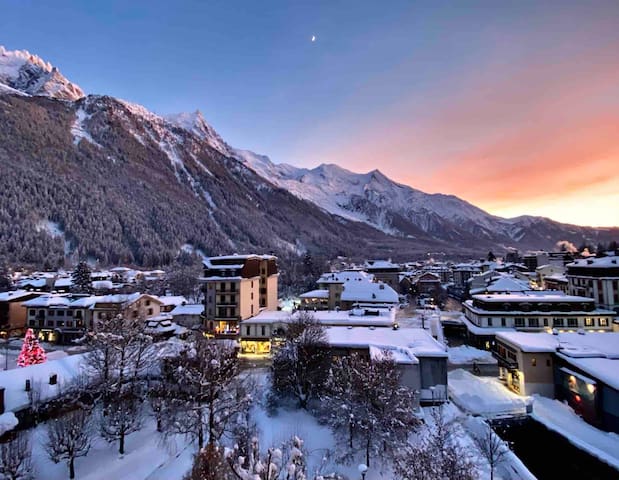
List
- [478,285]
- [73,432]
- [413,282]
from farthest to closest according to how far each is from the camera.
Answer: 1. [413,282]
2. [478,285]
3. [73,432]

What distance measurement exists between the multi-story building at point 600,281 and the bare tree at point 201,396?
58148mm

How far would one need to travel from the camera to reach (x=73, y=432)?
18.1 meters

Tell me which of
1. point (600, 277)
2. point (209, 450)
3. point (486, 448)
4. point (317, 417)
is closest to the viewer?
point (209, 450)

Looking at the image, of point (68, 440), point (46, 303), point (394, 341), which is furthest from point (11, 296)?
point (394, 341)

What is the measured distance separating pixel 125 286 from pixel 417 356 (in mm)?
83793

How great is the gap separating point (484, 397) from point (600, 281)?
135ft

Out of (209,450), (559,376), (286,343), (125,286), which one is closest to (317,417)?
(286,343)

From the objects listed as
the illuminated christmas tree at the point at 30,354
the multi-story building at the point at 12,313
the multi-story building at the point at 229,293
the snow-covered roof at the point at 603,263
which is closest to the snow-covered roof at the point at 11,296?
the multi-story building at the point at 12,313

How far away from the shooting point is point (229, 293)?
4916 cm

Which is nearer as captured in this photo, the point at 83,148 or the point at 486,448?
the point at 486,448

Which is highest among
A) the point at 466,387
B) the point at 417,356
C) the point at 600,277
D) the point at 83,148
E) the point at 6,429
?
the point at 83,148

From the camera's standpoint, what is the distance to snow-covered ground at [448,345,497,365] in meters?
40.5

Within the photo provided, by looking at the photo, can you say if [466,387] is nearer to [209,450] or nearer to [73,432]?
[209,450]

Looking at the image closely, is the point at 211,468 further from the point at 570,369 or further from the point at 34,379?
the point at 570,369
